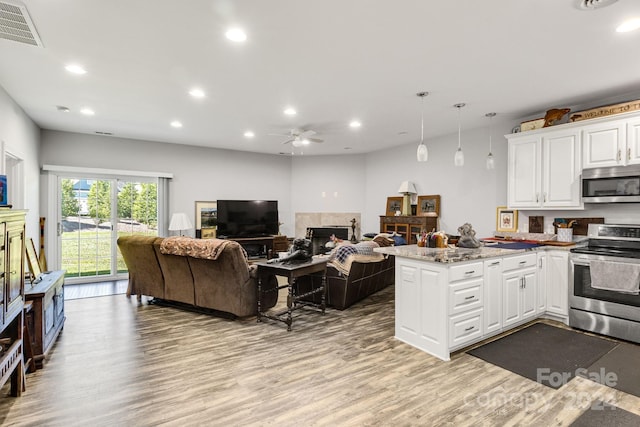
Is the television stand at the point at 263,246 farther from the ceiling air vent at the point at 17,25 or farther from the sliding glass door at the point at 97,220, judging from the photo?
the ceiling air vent at the point at 17,25

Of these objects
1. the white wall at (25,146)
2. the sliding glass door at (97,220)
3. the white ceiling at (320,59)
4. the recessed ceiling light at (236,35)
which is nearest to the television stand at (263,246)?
the sliding glass door at (97,220)

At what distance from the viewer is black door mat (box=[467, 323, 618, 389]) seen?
2.73m

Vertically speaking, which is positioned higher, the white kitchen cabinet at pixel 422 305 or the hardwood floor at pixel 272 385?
the white kitchen cabinet at pixel 422 305

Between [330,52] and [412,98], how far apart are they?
5.18 ft

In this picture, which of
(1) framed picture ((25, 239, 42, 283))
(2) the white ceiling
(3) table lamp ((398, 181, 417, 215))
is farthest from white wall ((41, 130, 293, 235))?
(3) table lamp ((398, 181, 417, 215))

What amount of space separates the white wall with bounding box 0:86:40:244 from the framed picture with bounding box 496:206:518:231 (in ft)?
21.2

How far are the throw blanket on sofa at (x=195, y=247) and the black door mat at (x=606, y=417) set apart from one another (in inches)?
128

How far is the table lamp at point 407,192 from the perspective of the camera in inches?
260

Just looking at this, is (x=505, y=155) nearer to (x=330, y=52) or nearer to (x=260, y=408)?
(x=330, y=52)

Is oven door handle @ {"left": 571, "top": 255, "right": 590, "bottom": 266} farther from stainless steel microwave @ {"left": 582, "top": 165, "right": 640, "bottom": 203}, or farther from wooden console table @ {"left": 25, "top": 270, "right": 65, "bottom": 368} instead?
wooden console table @ {"left": 25, "top": 270, "right": 65, "bottom": 368}

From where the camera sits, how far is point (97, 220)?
6.20 m

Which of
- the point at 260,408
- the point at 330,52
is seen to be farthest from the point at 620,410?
the point at 330,52

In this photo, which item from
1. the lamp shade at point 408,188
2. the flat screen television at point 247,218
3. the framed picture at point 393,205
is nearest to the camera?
the lamp shade at point 408,188

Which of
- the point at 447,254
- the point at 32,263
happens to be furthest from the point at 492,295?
the point at 32,263
